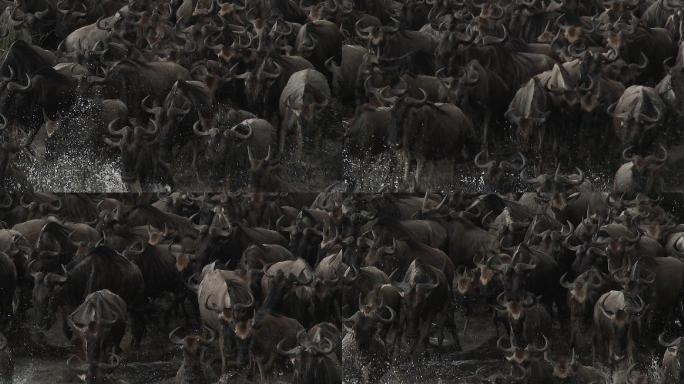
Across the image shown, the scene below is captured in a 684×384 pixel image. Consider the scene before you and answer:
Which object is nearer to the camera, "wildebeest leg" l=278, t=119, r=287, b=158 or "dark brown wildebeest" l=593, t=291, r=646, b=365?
"dark brown wildebeest" l=593, t=291, r=646, b=365

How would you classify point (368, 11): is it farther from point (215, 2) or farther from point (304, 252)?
point (304, 252)

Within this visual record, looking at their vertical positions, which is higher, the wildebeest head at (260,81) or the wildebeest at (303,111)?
the wildebeest at (303,111)

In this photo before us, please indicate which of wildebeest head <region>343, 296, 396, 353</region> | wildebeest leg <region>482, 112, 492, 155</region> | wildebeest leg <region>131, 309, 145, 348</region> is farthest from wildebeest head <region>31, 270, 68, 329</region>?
wildebeest leg <region>482, 112, 492, 155</region>

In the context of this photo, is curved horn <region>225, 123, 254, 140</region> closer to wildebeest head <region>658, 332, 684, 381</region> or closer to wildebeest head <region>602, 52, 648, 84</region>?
wildebeest head <region>658, 332, 684, 381</region>

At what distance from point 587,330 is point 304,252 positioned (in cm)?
363

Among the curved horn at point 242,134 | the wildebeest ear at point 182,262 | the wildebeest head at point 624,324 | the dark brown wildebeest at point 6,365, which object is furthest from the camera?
the curved horn at point 242,134

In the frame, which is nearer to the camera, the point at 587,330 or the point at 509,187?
the point at 587,330

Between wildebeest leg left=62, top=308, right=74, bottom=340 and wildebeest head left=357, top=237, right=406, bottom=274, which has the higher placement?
wildebeest head left=357, top=237, right=406, bottom=274

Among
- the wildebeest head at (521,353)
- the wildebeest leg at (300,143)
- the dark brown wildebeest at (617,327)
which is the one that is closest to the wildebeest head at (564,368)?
the wildebeest head at (521,353)

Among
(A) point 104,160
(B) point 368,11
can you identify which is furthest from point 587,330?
→ (B) point 368,11

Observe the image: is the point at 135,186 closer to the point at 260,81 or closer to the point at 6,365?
the point at 260,81

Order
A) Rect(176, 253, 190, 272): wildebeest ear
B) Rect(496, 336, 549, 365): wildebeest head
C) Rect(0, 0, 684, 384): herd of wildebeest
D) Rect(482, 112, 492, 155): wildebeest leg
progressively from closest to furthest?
Rect(496, 336, 549, 365): wildebeest head
Rect(0, 0, 684, 384): herd of wildebeest
Rect(176, 253, 190, 272): wildebeest ear
Rect(482, 112, 492, 155): wildebeest leg

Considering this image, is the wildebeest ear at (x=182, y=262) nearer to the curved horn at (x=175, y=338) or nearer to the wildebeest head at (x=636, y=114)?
the curved horn at (x=175, y=338)

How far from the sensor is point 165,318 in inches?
1069
